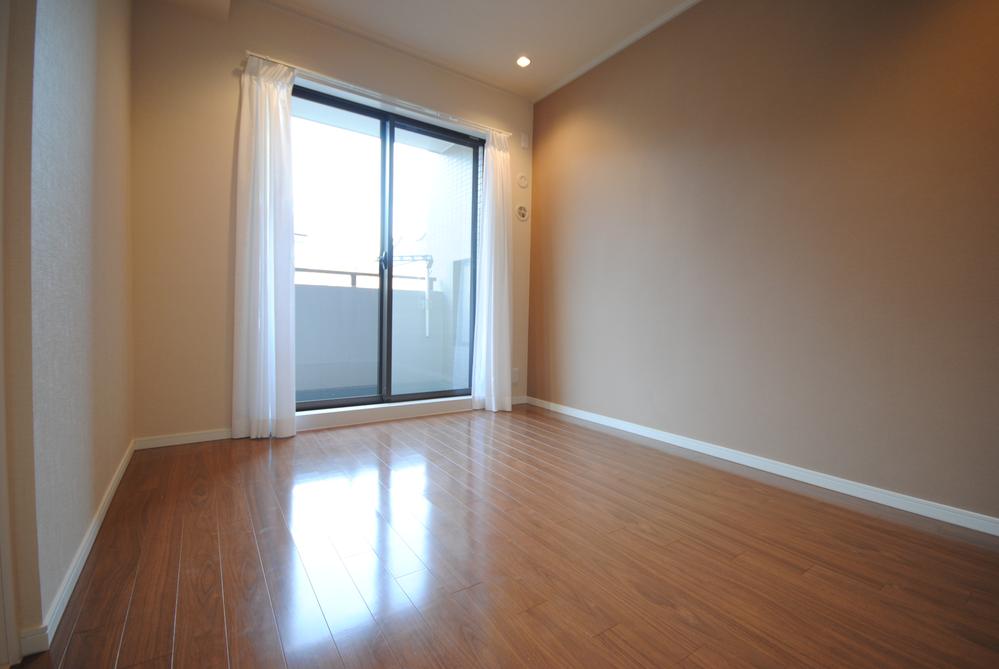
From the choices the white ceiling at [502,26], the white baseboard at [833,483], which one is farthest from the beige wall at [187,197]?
the white baseboard at [833,483]

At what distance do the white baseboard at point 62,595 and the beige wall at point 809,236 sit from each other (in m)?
3.02

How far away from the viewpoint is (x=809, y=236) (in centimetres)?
228

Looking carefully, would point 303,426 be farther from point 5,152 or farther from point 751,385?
point 751,385

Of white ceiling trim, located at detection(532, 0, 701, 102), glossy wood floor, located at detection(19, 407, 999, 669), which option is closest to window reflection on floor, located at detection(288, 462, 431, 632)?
glossy wood floor, located at detection(19, 407, 999, 669)

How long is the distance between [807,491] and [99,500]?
3238mm

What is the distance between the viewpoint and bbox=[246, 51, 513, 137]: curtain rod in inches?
113

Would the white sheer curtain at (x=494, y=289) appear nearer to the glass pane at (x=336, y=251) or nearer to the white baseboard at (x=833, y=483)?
the glass pane at (x=336, y=251)

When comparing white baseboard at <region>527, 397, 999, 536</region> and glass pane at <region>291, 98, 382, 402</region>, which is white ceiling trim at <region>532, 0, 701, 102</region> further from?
white baseboard at <region>527, 397, 999, 536</region>

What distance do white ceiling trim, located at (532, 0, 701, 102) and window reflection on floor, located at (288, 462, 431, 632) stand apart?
11.2ft

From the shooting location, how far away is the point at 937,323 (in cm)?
189

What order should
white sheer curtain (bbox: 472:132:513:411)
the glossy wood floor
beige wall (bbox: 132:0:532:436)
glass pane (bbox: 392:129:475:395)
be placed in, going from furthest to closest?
white sheer curtain (bbox: 472:132:513:411)
glass pane (bbox: 392:129:475:395)
beige wall (bbox: 132:0:532:436)
the glossy wood floor

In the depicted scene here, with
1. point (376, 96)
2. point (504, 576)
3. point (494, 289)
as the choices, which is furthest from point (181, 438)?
point (376, 96)

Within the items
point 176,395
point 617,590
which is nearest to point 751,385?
point 617,590

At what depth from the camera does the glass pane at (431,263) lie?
362 cm
